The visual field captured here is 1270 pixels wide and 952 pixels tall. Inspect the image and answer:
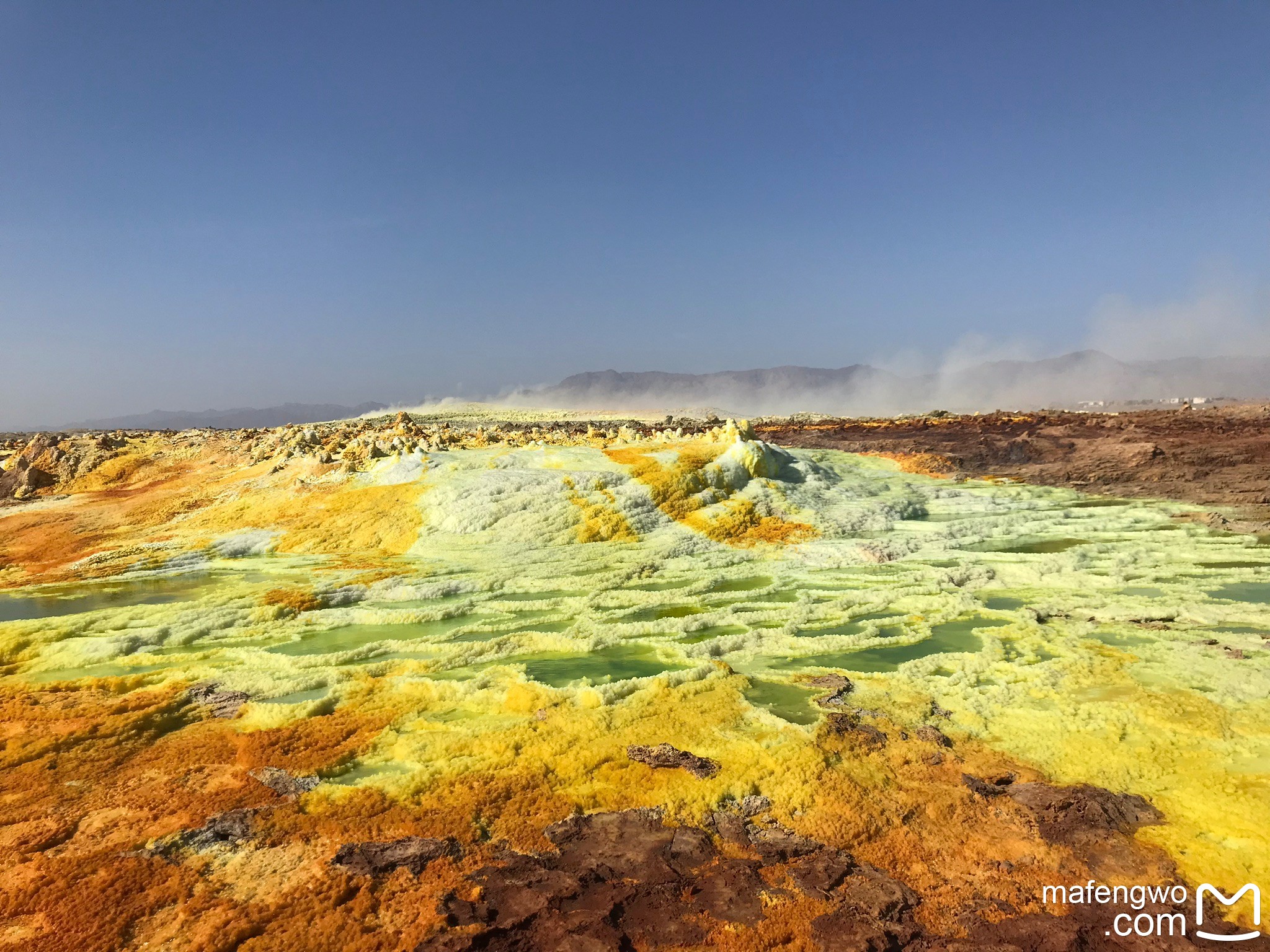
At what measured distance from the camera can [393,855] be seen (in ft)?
14.0

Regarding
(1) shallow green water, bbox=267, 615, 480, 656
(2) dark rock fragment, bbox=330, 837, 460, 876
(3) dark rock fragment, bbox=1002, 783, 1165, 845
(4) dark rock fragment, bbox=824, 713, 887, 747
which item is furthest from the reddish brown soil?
(2) dark rock fragment, bbox=330, 837, 460, 876

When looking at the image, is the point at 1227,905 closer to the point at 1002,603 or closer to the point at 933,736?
the point at 933,736

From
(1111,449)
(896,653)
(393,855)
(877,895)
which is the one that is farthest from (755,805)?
(1111,449)


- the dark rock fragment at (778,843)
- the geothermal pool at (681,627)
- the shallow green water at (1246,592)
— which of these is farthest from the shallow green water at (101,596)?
the shallow green water at (1246,592)

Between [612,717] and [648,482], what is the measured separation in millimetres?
8774

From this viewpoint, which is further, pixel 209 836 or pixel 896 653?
pixel 896 653

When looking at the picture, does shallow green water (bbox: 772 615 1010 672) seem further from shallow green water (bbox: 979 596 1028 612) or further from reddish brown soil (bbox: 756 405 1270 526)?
reddish brown soil (bbox: 756 405 1270 526)

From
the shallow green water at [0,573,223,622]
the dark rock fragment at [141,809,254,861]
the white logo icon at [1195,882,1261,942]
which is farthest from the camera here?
the shallow green water at [0,573,223,622]

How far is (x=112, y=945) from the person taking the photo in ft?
11.5

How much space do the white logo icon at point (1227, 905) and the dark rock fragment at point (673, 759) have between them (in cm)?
296

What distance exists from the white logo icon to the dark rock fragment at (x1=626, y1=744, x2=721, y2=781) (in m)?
2.96

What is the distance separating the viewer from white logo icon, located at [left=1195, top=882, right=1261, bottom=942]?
11.7 feet

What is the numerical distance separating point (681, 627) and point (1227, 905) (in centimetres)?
588

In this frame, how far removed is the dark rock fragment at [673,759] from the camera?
5289mm
